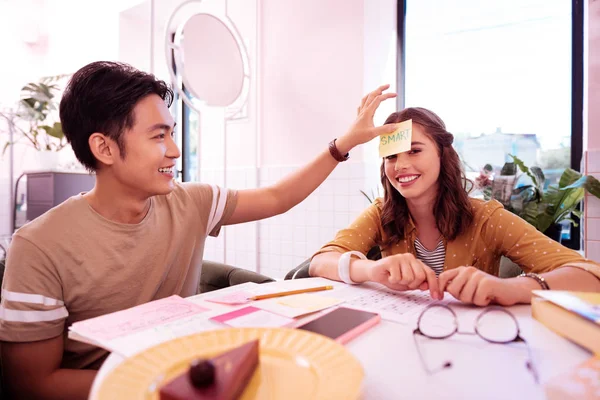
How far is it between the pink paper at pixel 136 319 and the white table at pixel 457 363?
8 cm

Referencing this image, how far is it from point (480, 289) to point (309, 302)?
0.39 meters

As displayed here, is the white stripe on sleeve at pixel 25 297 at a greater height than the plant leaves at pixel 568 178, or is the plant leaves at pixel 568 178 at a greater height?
the plant leaves at pixel 568 178

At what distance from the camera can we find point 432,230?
1.50m

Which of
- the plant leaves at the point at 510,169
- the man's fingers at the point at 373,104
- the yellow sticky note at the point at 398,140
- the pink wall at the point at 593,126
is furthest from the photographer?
the plant leaves at the point at 510,169

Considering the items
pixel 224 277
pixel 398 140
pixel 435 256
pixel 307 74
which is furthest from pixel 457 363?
pixel 307 74

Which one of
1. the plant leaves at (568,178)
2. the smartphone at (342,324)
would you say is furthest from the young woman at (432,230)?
the plant leaves at (568,178)

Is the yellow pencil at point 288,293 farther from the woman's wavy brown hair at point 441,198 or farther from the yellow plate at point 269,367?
the woman's wavy brown hair at point 441,198

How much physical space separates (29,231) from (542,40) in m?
2.97

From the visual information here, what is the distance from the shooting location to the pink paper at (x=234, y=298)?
0.93 metres

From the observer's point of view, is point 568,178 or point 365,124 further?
point 568,178

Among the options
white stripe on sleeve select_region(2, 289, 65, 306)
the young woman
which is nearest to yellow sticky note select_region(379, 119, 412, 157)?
the young woman

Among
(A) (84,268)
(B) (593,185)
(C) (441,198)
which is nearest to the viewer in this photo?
(A) (84,268)

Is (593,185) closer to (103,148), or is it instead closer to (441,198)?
(441,198)

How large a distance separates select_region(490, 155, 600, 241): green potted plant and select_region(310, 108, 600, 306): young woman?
2.39 feet
